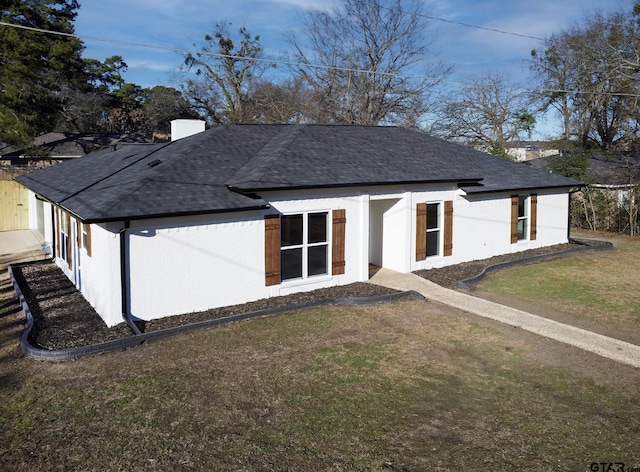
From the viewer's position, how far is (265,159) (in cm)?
1305

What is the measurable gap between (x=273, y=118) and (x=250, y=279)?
3310cm

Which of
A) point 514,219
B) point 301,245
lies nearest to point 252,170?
point 301,245

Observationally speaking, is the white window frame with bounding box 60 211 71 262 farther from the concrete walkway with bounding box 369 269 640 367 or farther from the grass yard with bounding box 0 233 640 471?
the concrete walkway with bounding box 369 269 640 367

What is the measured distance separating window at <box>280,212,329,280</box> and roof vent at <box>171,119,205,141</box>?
662 cm

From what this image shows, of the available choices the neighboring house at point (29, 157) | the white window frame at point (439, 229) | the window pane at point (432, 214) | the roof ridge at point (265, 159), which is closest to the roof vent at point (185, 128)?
the roof ridge at point (265, 159)

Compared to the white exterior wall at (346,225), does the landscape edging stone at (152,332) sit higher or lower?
lower

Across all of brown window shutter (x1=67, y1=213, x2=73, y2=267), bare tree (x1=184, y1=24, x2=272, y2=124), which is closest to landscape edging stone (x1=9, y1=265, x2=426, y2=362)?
brown window shutter (x1=67, y1=213, x2=73, y2=267)

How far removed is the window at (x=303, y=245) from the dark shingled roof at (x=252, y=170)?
928 millimetres

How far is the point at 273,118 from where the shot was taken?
42750mm

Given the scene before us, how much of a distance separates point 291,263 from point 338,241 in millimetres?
1307

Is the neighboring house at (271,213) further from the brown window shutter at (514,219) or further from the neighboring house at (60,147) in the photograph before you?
the neighboring house at (60,147)

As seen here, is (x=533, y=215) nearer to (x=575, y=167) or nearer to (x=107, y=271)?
(x=575, y=167)

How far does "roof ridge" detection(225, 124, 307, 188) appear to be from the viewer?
38.2 ft

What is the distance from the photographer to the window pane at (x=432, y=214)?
14.7 metres
